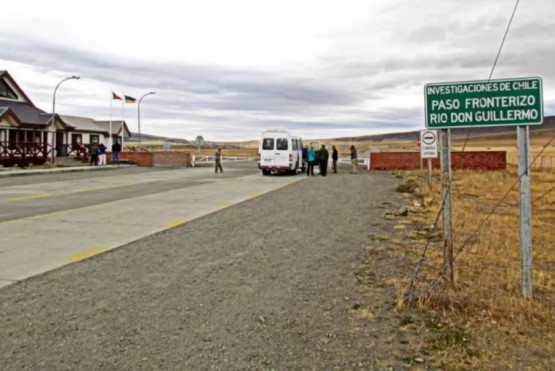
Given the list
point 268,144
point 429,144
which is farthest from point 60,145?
point 429,144

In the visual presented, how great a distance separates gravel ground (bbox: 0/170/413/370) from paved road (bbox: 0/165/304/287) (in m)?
0.67

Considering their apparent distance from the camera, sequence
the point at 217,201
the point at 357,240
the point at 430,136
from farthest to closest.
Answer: the point at 430,136 → the point at 217,201 → the point at 357,240

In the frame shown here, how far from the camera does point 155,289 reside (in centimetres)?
575

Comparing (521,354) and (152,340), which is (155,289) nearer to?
(152,340)

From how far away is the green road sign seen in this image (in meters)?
5.09

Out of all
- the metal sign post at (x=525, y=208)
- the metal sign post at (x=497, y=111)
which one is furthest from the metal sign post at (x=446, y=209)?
the metal sign post at (x=525, y=208)

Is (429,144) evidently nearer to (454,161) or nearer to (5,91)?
(454,161)

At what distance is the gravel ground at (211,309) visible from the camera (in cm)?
389

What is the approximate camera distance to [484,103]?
529cm

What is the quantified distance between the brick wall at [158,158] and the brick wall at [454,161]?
623 inches

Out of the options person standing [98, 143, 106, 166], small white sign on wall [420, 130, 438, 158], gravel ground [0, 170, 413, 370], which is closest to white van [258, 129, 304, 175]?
small white sign on wall [420, 130, 438, 158]

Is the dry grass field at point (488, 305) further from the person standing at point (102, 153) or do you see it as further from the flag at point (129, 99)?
the flag at point (129, 99)

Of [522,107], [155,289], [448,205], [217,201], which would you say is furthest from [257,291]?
[217,201]

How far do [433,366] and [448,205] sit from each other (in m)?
2.34
